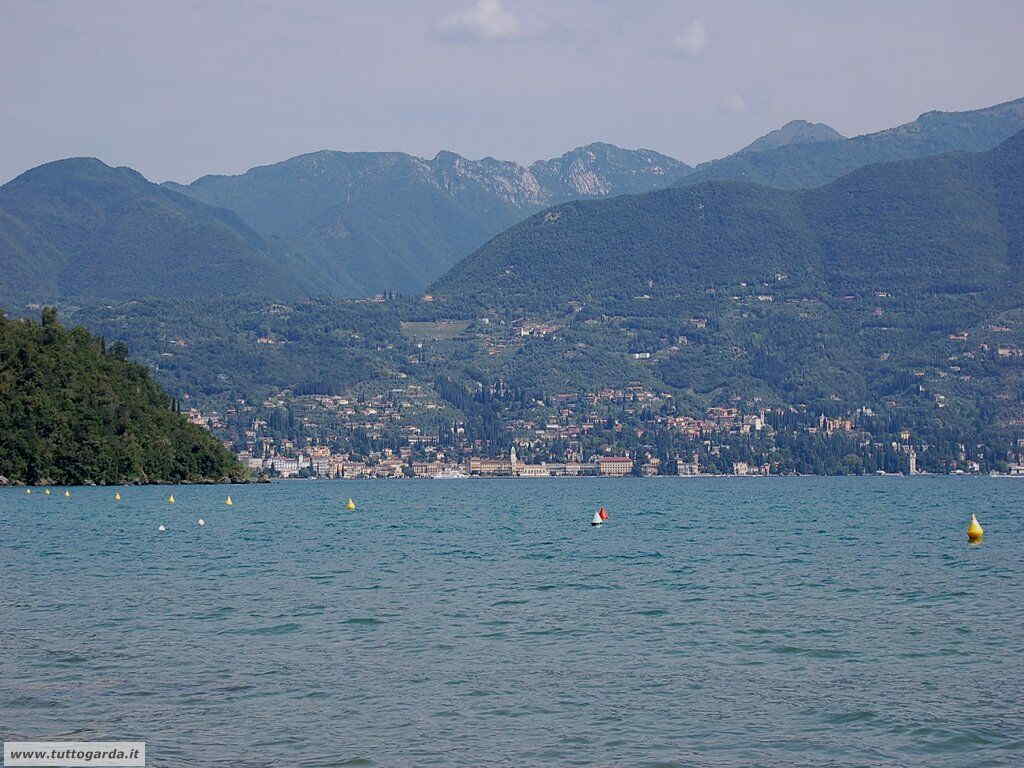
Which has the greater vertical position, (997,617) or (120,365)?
(120,365)

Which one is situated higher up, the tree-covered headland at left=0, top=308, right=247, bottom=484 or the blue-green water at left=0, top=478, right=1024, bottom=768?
the tree-covered headland at left=0, top=308, right=247, bottom=484

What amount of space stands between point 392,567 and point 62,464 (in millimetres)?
93040

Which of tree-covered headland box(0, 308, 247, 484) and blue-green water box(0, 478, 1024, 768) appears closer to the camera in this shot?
blue-green water box(0, 478, 1024, 768)

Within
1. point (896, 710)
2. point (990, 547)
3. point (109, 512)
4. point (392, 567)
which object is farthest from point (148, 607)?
point (109, 512)

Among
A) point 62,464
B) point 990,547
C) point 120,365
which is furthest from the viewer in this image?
point 120,365

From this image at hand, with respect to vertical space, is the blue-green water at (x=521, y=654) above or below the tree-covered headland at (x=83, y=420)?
below

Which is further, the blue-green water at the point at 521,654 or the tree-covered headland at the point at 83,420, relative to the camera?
the tree-covered headland at the point at 83,420

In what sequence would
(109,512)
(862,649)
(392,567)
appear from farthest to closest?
1. (109,512)
2. (392,567)
3. (862,649)

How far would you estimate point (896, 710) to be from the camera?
25.4 meters

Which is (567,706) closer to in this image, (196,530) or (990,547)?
(990,547)

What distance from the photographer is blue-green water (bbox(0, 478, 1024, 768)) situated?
23.5 m

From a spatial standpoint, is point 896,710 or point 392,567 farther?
point 392,567

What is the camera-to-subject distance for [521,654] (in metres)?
31.2

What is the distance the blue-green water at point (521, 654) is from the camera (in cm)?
2348
